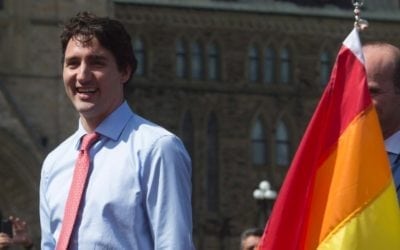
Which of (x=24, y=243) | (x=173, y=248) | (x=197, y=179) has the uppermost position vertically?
(x=173, y=248)

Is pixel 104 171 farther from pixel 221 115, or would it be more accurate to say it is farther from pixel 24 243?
pixel 221 115

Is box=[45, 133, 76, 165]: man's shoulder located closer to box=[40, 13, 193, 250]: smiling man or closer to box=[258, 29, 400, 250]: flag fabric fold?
box=[40, 13, 193, 250]: smiling man

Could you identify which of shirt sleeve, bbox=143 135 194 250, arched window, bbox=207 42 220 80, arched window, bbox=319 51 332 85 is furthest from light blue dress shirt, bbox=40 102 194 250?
arched window, bbox=319 51 332 85

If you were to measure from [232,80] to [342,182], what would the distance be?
35245 millimetres

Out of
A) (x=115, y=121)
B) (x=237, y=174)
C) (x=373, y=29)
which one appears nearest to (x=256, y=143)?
(x=237, y=174)

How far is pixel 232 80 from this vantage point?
4172 centimetres

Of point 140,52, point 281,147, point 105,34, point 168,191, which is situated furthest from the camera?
point 281,147

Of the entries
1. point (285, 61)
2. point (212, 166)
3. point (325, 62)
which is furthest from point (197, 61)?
point (325, 62)

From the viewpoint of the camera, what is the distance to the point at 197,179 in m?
40.5

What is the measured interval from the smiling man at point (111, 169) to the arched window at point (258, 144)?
35.0 metres

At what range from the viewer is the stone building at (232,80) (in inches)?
1594

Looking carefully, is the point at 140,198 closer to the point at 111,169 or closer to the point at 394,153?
the point at 111,169

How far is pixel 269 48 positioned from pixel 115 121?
118 ft

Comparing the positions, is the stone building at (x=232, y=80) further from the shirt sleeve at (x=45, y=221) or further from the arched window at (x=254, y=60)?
the shirt sleeve at (x=45, y=221)
